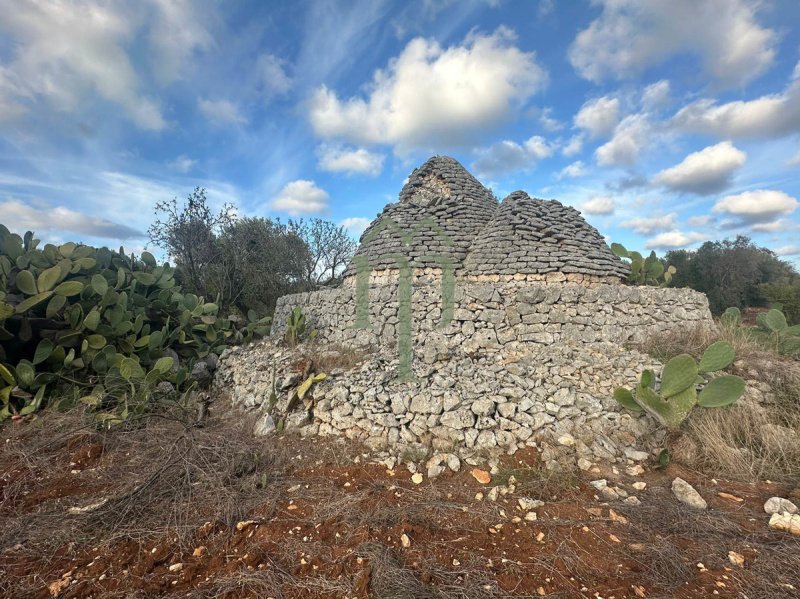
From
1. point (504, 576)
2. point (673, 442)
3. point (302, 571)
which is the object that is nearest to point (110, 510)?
point (302, 571)

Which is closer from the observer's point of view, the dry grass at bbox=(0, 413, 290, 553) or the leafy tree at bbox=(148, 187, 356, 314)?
the dry grass at bbox=(0, 413, 290, 553)

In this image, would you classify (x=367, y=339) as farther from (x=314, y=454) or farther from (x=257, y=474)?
(x=257, y=474)

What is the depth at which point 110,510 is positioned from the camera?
2.80m

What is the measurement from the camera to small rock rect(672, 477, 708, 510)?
9.80 ft

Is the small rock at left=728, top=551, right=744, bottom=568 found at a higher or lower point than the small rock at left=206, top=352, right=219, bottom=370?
lower

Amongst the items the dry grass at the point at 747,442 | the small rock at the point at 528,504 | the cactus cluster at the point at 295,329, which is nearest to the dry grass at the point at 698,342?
the dry grass at the point at 747,442

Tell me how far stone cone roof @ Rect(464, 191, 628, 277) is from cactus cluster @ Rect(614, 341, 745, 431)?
11.1 ft

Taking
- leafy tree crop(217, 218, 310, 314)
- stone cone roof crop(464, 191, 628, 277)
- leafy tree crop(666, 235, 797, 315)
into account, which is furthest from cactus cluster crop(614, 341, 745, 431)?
leafy tree crop(666, 235, 797, 315)

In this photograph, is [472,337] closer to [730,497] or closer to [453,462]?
[453,462]

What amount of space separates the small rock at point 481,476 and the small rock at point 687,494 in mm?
1521

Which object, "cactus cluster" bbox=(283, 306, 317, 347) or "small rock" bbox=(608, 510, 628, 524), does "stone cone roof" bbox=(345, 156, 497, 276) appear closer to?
"cactus cluster" bbox=(283, 306, 317, 347)

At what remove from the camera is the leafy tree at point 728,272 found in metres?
15.6

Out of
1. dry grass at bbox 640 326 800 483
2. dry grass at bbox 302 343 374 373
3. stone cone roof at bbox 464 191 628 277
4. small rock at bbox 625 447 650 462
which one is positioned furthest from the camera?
stone cone roof at bbox 464 191 628 277

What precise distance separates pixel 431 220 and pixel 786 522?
6784 mm
